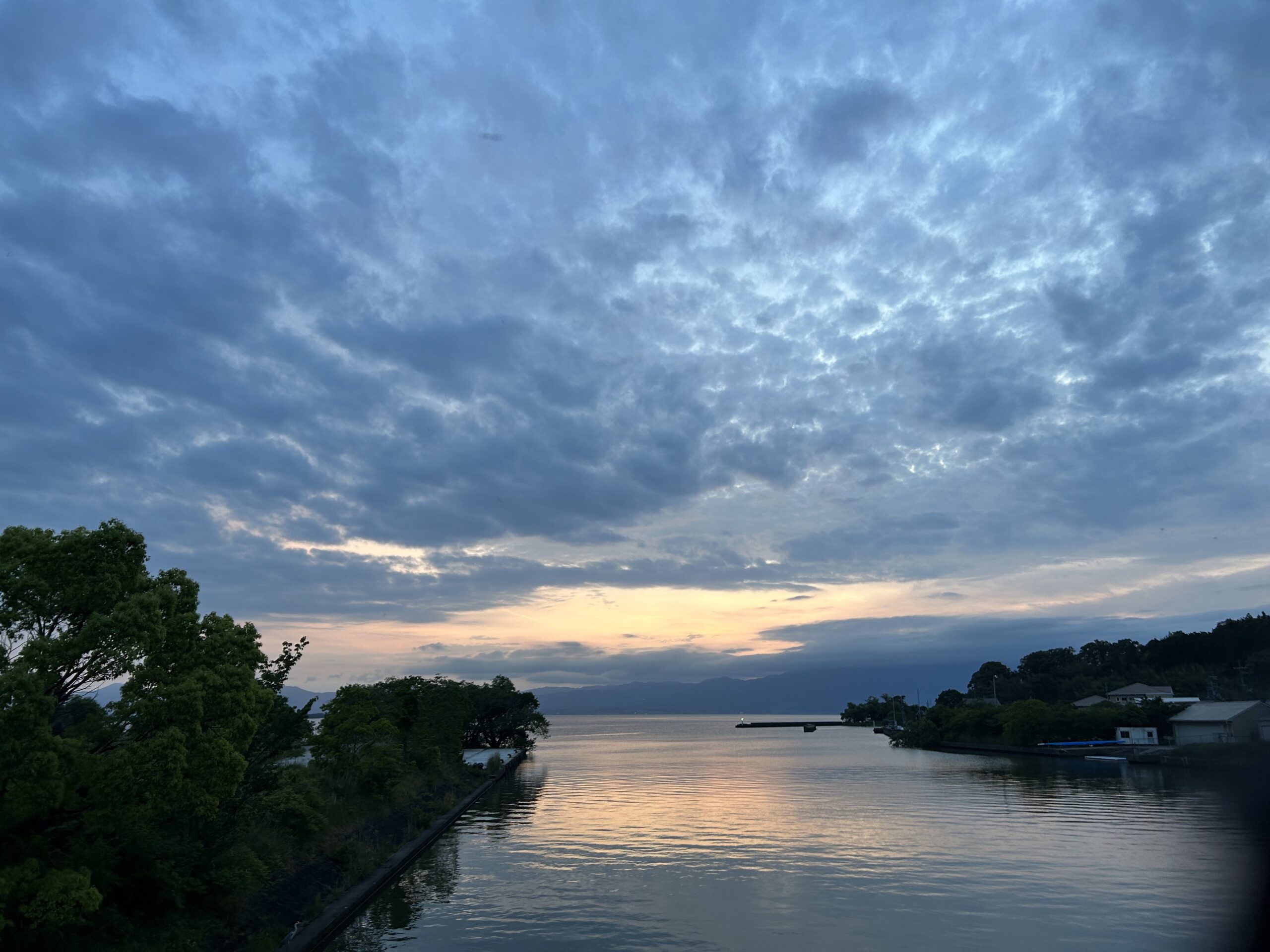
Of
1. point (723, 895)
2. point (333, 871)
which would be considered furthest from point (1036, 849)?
point (333, 871)

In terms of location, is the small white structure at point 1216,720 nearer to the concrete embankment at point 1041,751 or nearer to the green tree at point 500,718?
the concrete embankment at point 1041,751

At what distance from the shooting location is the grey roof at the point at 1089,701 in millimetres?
139712

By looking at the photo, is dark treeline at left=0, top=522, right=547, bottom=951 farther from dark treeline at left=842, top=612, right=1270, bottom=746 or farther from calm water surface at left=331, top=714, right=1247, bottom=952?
dark treeline at left=842, top=612, right=1270, bottom=746

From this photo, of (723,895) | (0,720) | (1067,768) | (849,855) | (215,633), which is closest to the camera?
(0,720)

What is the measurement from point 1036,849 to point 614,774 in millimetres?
60461

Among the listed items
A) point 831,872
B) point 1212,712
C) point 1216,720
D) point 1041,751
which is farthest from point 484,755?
point 1212,712

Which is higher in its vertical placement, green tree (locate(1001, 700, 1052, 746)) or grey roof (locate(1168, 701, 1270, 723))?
grey roof (locate(1168, 701, 1270, 723))

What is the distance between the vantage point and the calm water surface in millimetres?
26000

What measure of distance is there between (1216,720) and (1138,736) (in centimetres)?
1313

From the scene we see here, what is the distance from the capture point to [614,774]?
9362 centimetres

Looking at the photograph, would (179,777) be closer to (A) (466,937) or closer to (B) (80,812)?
(B) (80,812)

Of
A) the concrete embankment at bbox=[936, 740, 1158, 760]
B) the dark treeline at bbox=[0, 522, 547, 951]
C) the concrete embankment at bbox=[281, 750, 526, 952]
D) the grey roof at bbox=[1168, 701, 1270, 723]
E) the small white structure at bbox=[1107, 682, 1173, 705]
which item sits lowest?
the concrete embankment at bbox=[936, 740, 1158, 760]

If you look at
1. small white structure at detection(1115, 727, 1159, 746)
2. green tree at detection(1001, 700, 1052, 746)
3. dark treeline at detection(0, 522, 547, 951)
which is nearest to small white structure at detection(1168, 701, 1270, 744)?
small white structure at detection(1115, 727, 1159, 746)

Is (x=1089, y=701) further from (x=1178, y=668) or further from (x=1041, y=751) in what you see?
(x=1041, y=751)
